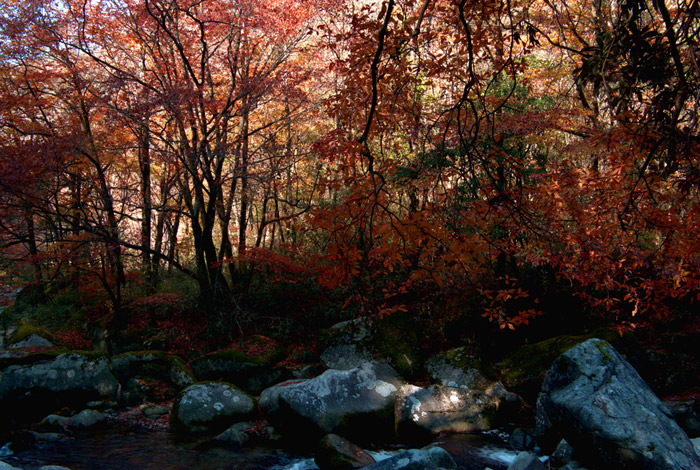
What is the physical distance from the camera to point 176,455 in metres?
5.88

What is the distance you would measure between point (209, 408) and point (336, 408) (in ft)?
6.35

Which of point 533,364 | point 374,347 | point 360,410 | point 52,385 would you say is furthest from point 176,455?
point 533,364

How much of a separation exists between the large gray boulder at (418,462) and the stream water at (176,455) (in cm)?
64

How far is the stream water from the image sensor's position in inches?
219

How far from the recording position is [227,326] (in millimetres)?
11133

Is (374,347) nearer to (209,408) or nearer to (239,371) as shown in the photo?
(239,371)

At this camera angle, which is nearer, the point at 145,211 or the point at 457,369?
the point at 457,369

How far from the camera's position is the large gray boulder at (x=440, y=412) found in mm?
6414

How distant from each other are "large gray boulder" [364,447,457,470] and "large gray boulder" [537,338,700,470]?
1.31 meters

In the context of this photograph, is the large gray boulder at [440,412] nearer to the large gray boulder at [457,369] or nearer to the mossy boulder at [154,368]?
the large gray boulder at [457,369]

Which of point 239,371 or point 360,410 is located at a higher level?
point 239,371

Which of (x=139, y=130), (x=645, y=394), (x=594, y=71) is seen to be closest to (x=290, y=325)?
(x=139, y=130)

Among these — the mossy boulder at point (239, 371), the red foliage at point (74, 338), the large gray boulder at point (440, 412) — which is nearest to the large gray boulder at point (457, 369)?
the large gray boulder at point (440, 412)

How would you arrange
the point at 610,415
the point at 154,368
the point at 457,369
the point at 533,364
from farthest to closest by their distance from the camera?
the point at 154,368 < the point at 457,369 < the point at 533,364 < the point at 610,415
